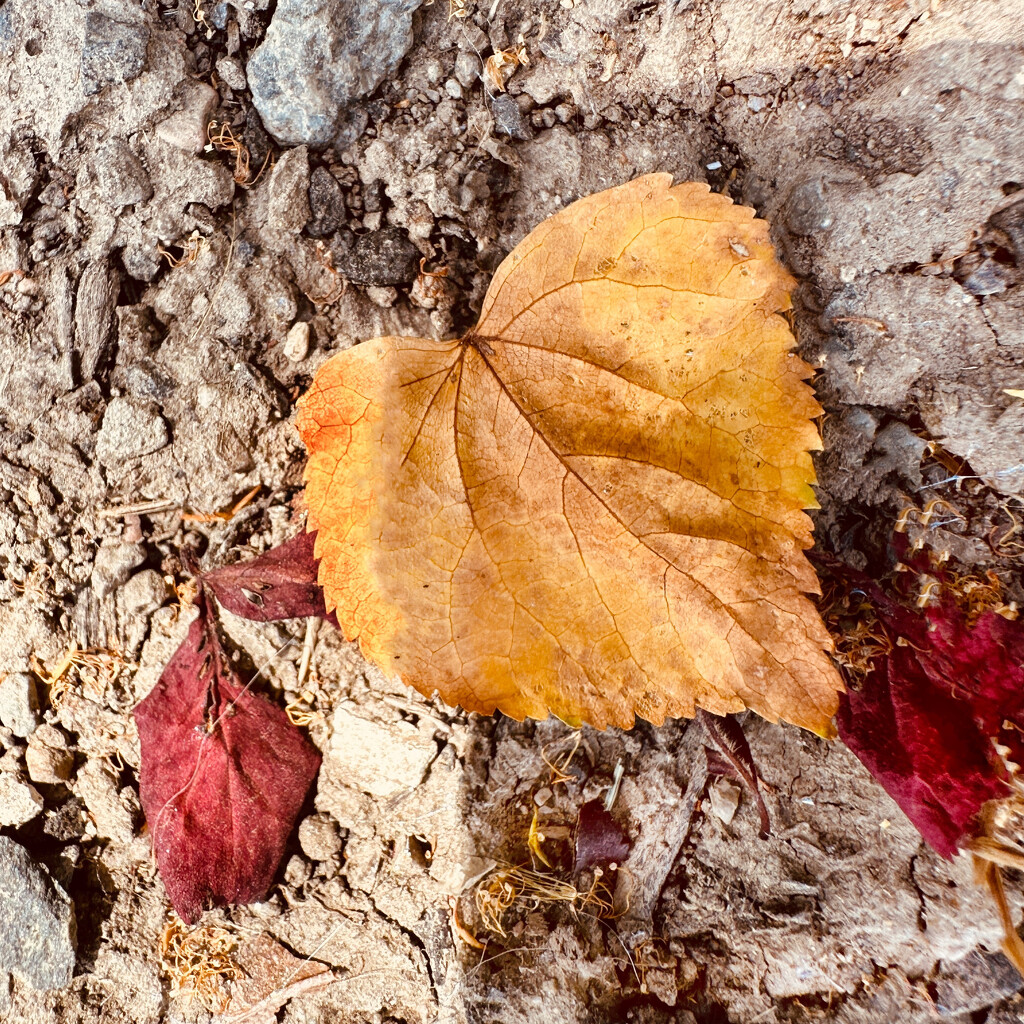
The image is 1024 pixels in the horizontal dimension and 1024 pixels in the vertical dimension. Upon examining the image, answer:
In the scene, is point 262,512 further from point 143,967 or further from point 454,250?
point 143,967

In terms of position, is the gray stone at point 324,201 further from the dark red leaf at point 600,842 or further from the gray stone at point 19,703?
the dark red leaf at point 600,842

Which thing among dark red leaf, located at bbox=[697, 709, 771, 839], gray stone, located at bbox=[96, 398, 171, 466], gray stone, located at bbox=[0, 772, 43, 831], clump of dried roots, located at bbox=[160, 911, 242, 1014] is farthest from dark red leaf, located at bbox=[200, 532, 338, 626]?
dark red leaf, located at bbox=[697, 709, 771, 839]

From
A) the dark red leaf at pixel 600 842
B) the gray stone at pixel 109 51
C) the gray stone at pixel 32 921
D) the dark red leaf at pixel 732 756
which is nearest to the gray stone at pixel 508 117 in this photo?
the gray stone at pixel 109 51

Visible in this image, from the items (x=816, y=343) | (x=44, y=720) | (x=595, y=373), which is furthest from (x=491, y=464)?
(x=44, y=720)

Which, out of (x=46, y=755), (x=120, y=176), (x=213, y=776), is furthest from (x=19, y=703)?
(x=120, y=176)

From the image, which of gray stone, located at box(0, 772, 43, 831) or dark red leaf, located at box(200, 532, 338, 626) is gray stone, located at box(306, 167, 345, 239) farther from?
gray stone, located at box(0, 772, 43, 831)

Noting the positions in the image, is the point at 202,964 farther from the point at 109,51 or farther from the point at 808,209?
the point at 808,209
